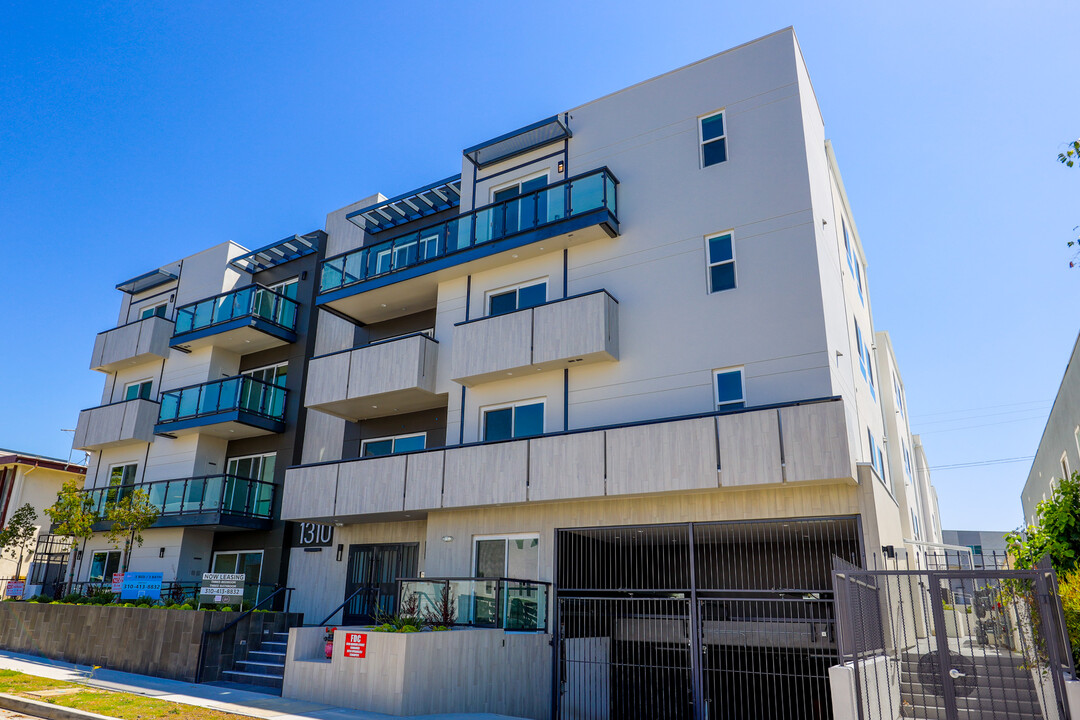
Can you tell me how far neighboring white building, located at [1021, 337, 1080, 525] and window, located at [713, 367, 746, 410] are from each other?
31.3ft

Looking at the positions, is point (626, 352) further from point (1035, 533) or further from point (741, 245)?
point (1035, 533)

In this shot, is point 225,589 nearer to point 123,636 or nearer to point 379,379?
point 123,636

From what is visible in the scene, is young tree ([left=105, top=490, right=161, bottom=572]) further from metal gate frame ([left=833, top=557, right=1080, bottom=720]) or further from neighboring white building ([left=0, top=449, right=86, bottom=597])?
metal gate frame ([left=833, top=557, right=1080, bottom=720])

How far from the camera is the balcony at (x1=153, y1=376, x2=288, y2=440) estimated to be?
22750 mm

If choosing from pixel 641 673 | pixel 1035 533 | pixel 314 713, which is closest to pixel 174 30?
pixel 314 713

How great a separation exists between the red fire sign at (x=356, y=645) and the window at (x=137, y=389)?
1920cm

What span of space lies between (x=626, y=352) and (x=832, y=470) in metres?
5.47

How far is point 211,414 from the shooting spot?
23125 mm

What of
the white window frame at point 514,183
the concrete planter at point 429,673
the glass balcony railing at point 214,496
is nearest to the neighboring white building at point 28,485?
the glass balcony railing at point 214,496

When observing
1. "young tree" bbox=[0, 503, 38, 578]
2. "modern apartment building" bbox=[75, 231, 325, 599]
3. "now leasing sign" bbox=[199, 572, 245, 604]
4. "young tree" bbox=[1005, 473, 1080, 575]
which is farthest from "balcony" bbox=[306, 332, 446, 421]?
"young tree" bbox=[0, 503, 38, 578]

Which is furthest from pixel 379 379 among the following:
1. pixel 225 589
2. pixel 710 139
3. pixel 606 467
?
pixel 710 139

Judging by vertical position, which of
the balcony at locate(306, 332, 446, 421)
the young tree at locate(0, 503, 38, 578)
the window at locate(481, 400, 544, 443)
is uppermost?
the balcony at locate(306, 332, 446, 421)

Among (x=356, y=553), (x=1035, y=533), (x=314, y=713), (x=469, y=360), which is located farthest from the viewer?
(x=356, y=553)

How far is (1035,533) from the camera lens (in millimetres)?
13914
